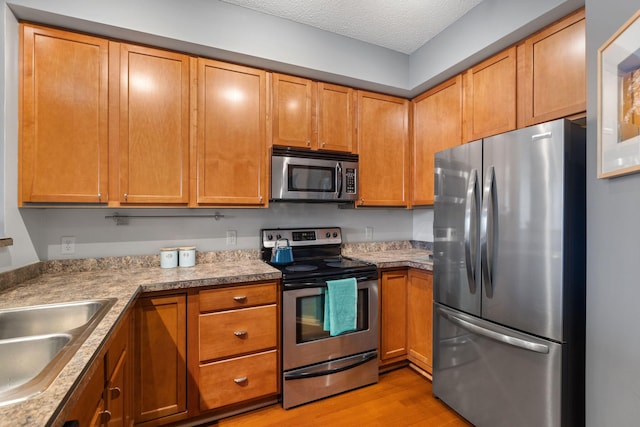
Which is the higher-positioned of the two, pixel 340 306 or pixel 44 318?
pixel 44 318

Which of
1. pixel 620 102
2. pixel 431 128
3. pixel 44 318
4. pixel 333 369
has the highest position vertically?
pixel 431 128

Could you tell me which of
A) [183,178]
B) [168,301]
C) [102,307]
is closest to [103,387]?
[102,307]

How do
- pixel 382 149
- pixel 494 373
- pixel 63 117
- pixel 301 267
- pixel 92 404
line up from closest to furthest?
pixel 92 404 < pixel 494 373 < pixel 63 117 < pixel 301 267 < pixel 382 149

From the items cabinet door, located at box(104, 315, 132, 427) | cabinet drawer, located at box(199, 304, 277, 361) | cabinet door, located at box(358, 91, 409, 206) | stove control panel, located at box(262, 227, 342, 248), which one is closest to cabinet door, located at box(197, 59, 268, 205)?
stove control panel, located at box(262, 227, 342, 248)

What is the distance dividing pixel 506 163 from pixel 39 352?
2.17 meters

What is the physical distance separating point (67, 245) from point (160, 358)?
1.04 meters

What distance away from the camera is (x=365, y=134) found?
2729 mm

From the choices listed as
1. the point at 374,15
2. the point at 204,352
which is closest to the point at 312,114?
the point at 374,15

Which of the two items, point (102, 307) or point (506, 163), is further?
point (506, 163)

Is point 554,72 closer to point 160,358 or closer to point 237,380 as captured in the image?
point 237,380

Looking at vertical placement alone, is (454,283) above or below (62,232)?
below

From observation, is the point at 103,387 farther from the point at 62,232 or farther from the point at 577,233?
the point at 577,233

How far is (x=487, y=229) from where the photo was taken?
1.73 metres

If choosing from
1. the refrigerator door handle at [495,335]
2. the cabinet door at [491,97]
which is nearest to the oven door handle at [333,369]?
the refrigerator door handle at [495,335]
